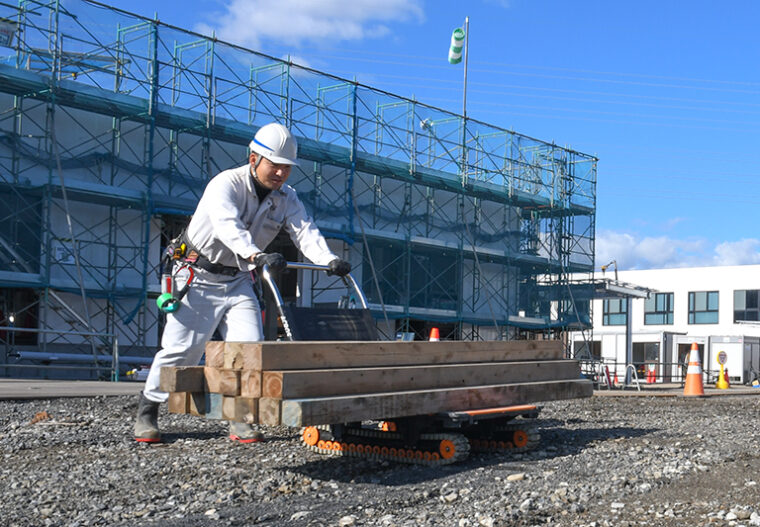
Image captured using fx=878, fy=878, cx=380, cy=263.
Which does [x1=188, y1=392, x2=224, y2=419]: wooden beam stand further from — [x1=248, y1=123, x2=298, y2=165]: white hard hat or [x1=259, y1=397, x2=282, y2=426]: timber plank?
[x1=248, y1=123, x2=298, y2=165]: white hard hat

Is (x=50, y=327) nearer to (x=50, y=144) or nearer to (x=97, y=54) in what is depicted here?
(x=50, y=144)

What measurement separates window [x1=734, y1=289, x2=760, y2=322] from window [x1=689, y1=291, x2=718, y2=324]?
1191 mm

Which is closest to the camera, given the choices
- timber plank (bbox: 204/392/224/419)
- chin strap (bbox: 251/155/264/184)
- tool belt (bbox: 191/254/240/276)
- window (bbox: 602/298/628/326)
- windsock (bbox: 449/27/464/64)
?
timber plank (bbox: 204/392/224/419)

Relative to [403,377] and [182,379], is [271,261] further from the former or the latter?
[403,377]

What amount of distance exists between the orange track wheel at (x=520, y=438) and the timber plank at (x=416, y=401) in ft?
0.68

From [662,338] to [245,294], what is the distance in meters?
33.7

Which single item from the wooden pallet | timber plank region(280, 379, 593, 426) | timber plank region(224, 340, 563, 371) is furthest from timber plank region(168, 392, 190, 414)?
timber plank region(280, 379, 593, 426)

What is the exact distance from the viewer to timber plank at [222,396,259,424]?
423 centimetres

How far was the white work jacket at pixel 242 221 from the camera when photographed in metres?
5.04

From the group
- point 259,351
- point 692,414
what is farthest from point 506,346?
point 692,414

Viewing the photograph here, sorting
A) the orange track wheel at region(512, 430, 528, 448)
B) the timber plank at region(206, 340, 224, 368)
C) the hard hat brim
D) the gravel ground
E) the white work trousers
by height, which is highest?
the hard hat brim

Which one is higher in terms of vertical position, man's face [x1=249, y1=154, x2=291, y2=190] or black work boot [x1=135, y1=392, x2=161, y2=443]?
man's face [x1=249, y1=154, x2=291, y2=190]

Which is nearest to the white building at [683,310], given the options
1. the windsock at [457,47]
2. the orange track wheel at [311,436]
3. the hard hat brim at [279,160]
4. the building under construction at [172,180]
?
the building under construction at [172,180]

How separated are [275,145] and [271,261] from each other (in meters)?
0.83
